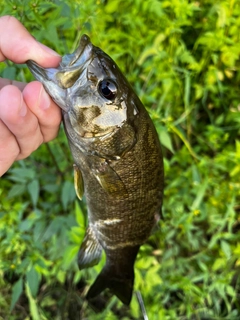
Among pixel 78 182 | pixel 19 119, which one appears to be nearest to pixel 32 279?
pixel 78 182

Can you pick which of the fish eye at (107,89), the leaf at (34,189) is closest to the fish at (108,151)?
the fish eye at (107,89)

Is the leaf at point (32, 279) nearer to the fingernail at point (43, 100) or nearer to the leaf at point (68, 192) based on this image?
the leaf at point (68, 192)

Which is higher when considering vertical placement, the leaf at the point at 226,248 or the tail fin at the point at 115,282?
the tail fin at the point at 115,282

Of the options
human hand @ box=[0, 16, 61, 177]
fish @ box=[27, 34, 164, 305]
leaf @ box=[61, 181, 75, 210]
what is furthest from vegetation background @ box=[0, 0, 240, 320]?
human hand @ box=[0, 16, 61, 177]

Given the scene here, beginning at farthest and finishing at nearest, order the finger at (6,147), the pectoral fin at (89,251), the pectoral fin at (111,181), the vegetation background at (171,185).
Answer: the vegetation background at (171,185), the pectoral fin at (89,251), the pectoral fin at (111,181), the finger at (6,147)

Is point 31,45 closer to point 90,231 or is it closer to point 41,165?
point 90,231

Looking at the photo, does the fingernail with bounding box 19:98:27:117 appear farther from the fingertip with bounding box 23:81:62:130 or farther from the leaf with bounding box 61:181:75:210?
the leaf with bounding box 61:181:75:210

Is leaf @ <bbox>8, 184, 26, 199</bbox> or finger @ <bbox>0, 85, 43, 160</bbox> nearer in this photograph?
finger @ <bbox>0, 85, 43, 160</bbox>
